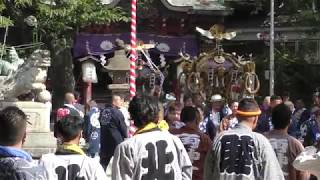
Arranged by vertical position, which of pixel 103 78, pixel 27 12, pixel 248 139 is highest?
pixel 27 12

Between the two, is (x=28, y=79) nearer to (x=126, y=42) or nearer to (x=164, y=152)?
(x=164, y=152)

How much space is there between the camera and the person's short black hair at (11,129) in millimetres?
3990

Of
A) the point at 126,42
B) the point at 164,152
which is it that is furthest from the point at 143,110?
the point at 126,42

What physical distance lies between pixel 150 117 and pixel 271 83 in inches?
711

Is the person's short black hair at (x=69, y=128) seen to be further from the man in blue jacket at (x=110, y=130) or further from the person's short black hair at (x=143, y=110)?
the man in blue jacket at (x=110, y=130)

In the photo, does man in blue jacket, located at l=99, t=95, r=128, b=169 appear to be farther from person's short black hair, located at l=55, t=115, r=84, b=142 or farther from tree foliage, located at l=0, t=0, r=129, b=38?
tree foliage, located at l=0, t=0, r=129, b=38

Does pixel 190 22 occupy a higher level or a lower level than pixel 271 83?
higher

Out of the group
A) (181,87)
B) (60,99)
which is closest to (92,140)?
(60,99)

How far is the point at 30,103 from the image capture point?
1229 centimetres

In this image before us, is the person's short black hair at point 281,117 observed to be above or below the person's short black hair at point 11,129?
below

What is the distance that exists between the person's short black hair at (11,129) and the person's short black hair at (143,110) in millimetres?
1222

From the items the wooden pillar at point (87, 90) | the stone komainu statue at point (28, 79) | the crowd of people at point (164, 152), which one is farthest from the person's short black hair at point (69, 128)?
the wooden pillar at point (87, 90)

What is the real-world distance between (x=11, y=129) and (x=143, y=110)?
1312 mm

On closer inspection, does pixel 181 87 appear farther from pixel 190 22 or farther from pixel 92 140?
pixel 92 140
